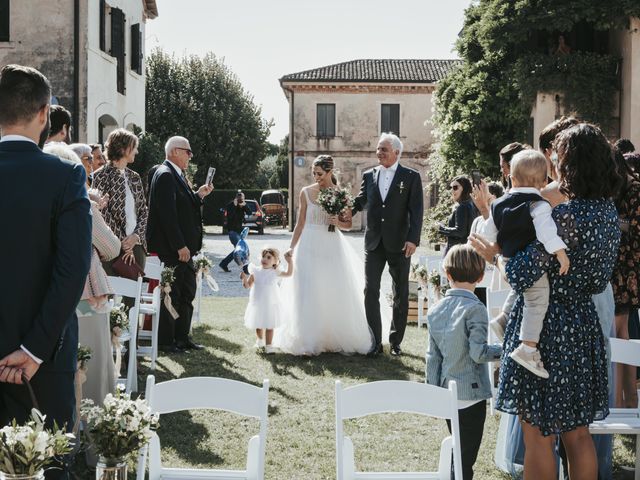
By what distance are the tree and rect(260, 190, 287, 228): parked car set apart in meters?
2.35

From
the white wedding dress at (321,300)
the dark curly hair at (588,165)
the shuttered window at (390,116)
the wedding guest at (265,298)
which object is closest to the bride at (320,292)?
the white wedding dress at (321,300)

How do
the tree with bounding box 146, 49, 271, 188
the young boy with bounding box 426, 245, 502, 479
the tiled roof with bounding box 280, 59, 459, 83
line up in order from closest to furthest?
1. the young boy with bounding box 426, 245, 502, 479
2. the tiled roof with bounding box 280, 59, 459, 83
3. the tree with bounding box 146, 49, 271, 188

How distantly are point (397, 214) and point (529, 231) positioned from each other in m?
4.91

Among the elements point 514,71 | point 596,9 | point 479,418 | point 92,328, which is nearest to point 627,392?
point 479,418

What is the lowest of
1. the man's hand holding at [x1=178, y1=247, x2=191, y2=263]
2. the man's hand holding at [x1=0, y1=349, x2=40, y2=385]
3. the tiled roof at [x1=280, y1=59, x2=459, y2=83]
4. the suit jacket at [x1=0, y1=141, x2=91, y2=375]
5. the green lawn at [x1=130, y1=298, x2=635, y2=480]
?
the green lawn at [x1=130, y1=298, x2=635, y2=480]

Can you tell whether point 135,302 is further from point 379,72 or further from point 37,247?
point 379,72

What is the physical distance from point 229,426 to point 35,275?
3282 millimetres

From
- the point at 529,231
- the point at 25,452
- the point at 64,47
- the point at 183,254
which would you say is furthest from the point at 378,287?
the point at 64,47

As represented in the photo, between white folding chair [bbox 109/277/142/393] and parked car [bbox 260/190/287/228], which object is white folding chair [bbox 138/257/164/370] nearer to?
white folding chair [bbox 109/277/142/393]

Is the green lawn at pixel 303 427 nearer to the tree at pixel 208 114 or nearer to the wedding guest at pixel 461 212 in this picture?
the wedding guest at pixel 461 212

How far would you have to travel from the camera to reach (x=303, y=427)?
20.4 feet

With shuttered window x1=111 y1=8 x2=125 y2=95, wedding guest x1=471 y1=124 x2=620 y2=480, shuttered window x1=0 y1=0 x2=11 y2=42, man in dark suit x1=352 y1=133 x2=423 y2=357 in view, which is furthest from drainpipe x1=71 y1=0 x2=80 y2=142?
wedding guest x1=471 y1=124 x2=620 y2=480

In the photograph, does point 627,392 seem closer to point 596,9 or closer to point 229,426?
point 229,426

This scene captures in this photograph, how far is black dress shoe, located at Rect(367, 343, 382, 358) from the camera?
8.93 meters
